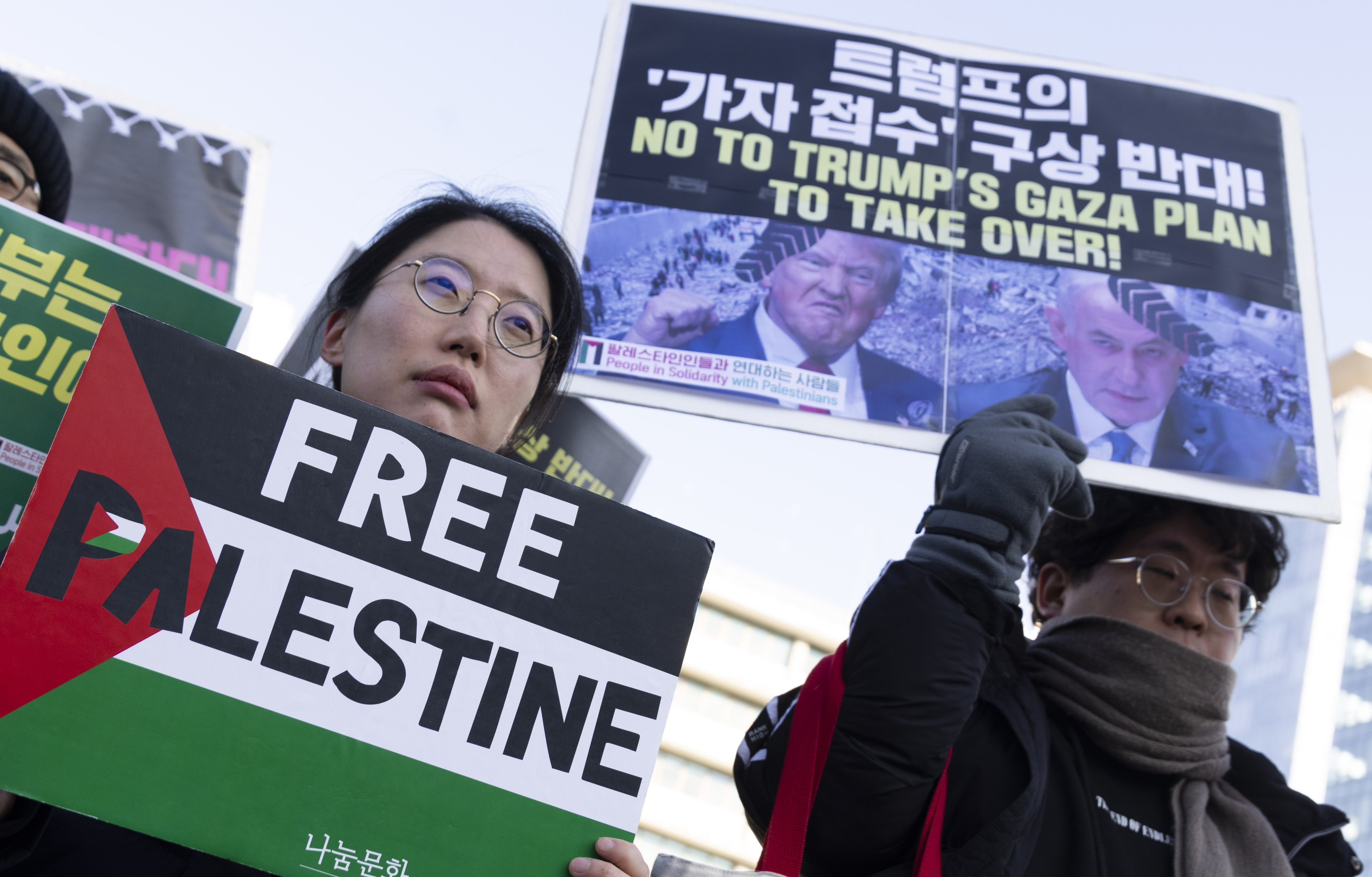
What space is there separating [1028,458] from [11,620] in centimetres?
134

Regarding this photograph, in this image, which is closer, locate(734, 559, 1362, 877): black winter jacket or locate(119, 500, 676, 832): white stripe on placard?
locate(119, 500, 676, 832): white stripe on placard

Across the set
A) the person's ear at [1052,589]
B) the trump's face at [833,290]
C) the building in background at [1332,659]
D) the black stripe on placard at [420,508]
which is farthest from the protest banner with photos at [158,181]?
the building in background at [1332,659]

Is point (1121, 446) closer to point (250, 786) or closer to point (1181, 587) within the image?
point (1181, 587)

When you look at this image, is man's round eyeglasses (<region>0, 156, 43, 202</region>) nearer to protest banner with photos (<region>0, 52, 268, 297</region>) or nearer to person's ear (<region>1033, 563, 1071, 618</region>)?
protest banner with photos (<region>0, 52, 268, 297</region>)

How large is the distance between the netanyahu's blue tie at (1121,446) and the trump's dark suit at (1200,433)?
0.04 metres

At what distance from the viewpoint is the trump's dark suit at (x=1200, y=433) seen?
197cm

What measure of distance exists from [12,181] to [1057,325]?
1.99m

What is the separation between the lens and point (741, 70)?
2287 millimetres

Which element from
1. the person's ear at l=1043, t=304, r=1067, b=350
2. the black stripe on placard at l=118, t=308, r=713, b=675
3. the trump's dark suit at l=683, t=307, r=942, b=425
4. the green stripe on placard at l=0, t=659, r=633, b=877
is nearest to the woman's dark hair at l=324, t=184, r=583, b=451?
the trump's dark suit at l=683, t=307, r=942, b=425

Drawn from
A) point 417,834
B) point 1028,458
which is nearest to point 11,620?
point 417,834

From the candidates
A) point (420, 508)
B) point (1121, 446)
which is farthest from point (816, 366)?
point (420, 508)

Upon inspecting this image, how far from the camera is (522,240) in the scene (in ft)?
5.79

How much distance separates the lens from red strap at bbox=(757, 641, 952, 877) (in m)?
1.42

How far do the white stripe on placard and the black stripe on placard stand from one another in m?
0.02
